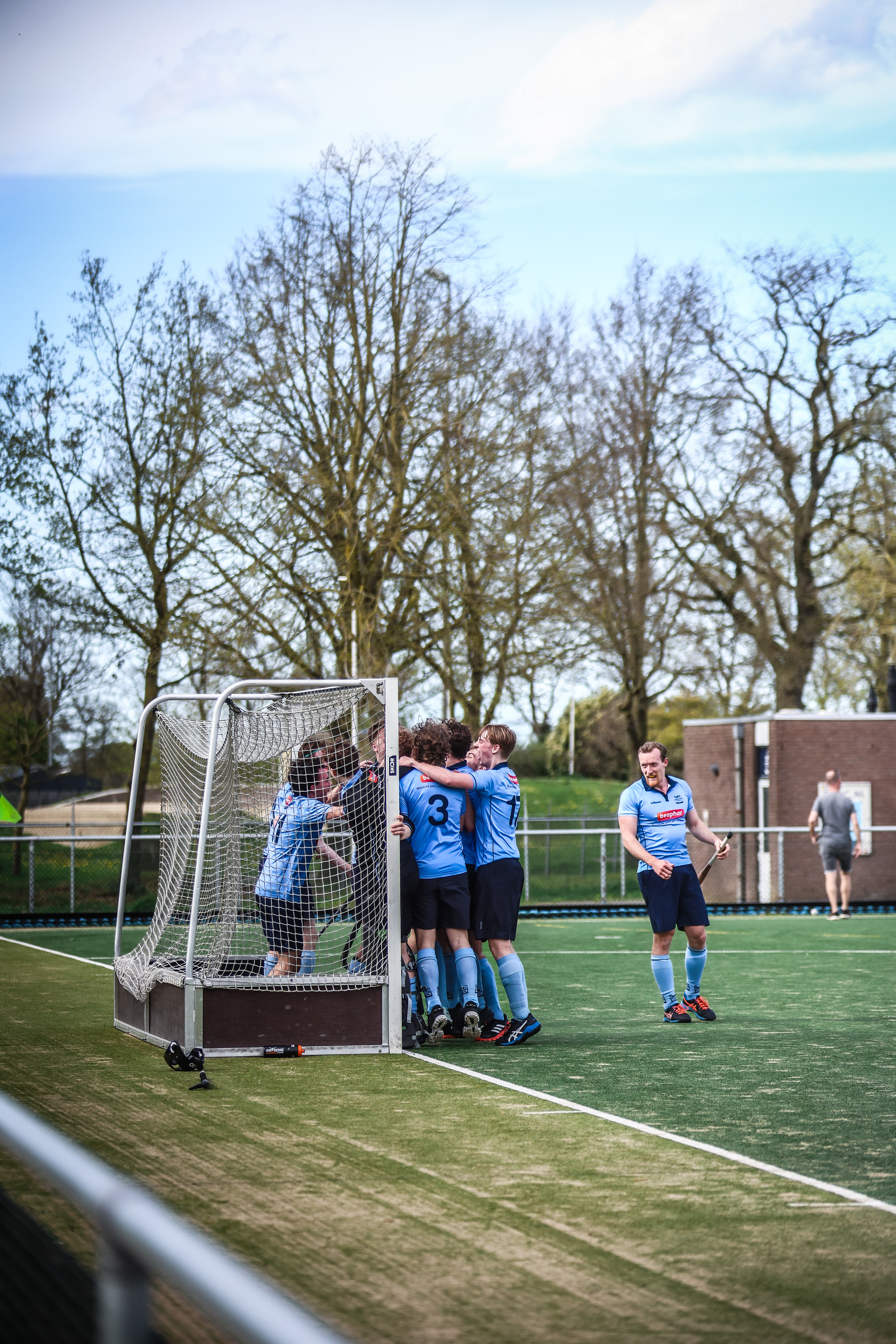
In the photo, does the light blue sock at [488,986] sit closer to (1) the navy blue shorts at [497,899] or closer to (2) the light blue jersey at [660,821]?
(1) the navy blue shorts at [497,899]

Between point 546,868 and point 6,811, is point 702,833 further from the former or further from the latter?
point 546,868

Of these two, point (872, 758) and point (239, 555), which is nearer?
point (239, 555)

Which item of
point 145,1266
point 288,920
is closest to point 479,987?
point 288,920

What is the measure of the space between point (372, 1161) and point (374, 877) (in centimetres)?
360

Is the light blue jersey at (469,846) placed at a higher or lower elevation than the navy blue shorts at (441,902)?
higher

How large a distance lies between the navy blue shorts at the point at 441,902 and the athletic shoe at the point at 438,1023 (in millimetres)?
563

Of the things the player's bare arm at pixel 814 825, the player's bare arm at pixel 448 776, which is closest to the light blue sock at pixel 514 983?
the player's bare arm at pixel 448 776

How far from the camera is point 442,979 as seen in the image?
10.6 metres

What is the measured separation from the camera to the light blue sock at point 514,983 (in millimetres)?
9508

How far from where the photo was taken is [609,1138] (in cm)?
677

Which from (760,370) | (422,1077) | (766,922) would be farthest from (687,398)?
(422,1077)

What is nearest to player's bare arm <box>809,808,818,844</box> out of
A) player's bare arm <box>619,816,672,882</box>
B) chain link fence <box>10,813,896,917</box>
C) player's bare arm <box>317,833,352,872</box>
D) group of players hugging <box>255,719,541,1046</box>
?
chain link fence <box>10,813,896,917</box>

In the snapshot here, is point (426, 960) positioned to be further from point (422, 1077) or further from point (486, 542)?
point (486, 542)

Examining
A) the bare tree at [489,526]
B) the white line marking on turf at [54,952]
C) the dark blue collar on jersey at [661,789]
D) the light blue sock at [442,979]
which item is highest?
the bare tree at [489,526]
